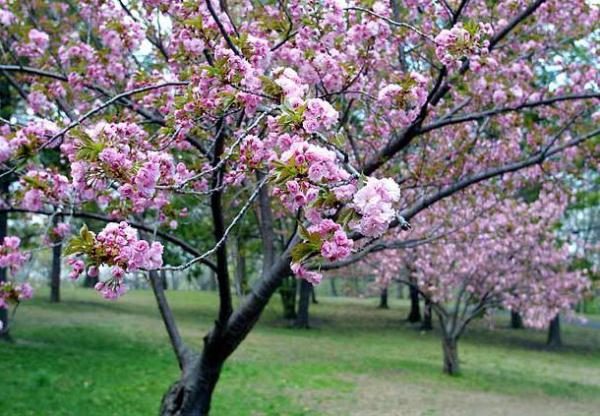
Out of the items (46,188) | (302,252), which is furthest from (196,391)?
(302,252)

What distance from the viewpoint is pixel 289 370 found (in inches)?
508

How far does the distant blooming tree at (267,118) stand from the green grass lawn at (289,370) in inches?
123

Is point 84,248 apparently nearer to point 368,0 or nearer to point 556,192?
point 368,0

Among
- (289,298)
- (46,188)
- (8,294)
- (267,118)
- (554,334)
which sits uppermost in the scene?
(267,118)

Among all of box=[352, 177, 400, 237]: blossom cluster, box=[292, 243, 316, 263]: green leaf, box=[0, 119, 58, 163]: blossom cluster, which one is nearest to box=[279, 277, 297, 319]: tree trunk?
box=[0, 119, 58, 163]: blossom cluster

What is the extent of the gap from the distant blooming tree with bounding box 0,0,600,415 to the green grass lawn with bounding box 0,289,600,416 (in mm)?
3137

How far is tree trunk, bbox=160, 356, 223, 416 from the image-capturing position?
5770 millimetres

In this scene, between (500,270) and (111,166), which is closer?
(111,166)

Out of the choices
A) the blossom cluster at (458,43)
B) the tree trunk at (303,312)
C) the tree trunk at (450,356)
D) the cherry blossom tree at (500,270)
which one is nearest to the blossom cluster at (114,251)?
the blossom cluster at (458,43)

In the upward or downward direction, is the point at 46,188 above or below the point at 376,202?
above

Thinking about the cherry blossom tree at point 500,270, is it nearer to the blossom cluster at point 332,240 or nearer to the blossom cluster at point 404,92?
the blossom cluster at point 404,92

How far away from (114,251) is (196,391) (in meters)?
3.84

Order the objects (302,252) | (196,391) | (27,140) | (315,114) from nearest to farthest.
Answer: (302,252), (315,114), (27,140), (196,391)

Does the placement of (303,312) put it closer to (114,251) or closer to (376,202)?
(114,251)
